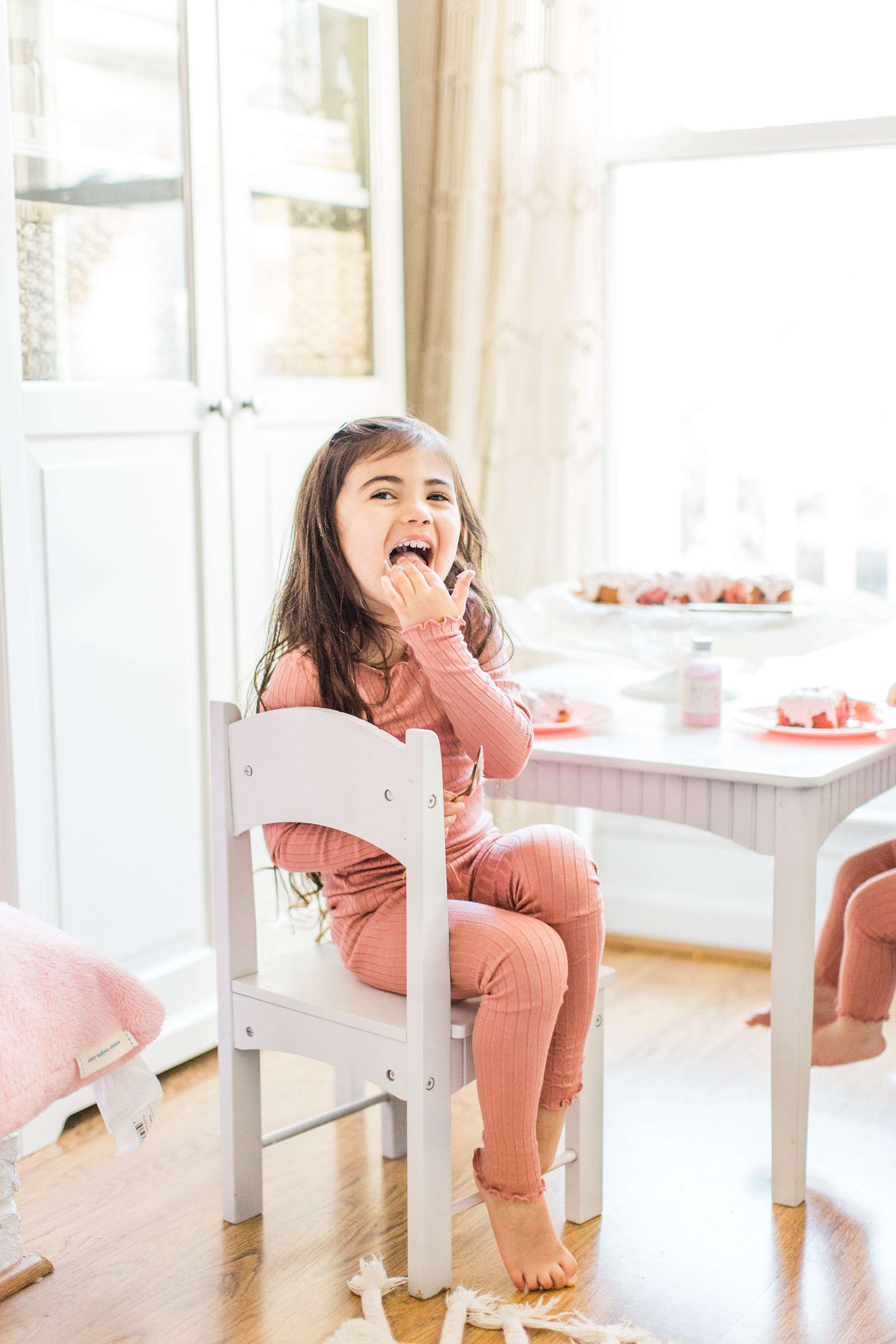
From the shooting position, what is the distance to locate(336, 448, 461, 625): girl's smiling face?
165cm

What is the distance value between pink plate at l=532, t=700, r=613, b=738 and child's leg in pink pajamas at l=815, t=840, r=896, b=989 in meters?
0.42

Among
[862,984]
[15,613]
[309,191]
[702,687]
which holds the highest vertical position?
[309,191]

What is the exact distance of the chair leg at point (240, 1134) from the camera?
1.76m

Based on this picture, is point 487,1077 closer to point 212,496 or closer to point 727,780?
point 727,780

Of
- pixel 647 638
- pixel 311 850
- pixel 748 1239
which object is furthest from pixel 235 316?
pixel 748 1239

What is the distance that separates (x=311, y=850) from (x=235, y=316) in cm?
106

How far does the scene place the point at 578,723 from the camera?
79.4 inches

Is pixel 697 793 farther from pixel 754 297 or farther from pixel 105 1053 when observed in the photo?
pixel 754 297

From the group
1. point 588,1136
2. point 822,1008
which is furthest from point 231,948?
point 822,1008

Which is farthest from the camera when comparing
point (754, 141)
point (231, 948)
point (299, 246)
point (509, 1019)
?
point (754, 141)

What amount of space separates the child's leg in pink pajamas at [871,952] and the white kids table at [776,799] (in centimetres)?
14

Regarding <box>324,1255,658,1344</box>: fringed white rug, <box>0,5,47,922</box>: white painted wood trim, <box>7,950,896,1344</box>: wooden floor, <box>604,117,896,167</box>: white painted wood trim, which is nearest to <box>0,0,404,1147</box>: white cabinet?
<box>0,5,47,922</box>: white painted wood trim

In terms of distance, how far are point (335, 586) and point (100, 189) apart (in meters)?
0.84

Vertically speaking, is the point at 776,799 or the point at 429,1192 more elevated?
the point at 776,799
